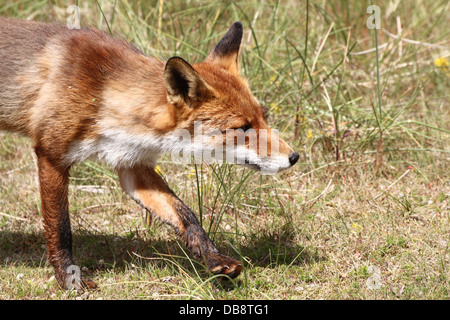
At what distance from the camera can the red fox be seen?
13.8ft

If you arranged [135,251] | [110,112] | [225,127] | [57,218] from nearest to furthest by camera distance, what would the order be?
[225,127], [110,112], [57,218], [135,251]

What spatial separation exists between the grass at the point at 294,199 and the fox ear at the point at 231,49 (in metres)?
0.97

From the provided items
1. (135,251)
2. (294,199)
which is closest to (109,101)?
(135,251)

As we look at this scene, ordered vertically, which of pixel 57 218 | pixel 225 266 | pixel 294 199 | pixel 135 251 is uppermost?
pixel 57 218

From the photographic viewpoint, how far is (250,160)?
4250mm

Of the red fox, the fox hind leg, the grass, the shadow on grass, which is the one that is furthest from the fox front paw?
the fox hind leg

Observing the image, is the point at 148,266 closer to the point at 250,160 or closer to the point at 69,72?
the point at 250,160

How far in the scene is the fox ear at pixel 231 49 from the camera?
15.5 feet

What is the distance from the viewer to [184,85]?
4074mm

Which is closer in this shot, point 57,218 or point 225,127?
point 225,127

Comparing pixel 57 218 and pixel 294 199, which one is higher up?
pixel 57 218

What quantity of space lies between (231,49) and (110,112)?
3.99ft

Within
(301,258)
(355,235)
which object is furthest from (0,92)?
(355,235)

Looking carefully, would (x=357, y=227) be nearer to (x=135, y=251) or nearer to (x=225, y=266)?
(x=225, y=266)
